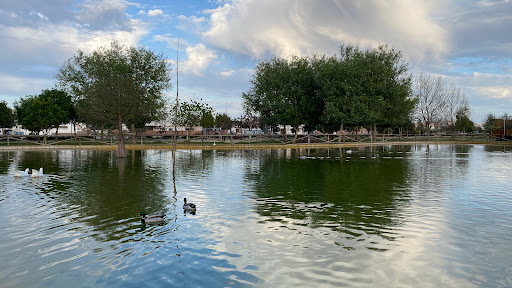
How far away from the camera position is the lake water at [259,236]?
750cm

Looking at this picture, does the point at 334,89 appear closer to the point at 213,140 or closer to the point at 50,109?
the point at 213,140

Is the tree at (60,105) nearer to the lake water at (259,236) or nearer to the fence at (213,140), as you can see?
the fence at (213,140)

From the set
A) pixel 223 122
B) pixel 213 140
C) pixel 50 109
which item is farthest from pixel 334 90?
pixel 223 122

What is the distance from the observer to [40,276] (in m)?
7.53

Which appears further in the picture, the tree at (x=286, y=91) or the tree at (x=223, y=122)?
the tree at (x=223, y=122)

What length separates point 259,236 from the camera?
10016 millimetres

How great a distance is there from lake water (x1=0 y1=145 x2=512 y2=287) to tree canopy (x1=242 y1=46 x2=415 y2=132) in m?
45.3

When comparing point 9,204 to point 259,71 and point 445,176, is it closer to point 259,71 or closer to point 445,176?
point 445,176

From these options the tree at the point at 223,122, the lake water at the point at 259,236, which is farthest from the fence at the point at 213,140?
the tree at the point at 223,122

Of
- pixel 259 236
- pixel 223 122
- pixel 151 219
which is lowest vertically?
pixel 259 236

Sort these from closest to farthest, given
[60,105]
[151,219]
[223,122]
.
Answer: [151,219] → [60,105] → [223,122]

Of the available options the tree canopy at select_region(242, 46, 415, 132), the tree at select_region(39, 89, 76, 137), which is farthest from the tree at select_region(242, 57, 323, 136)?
the tree at select_region(39, 89, 76, 137)

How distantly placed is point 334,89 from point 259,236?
5536cm

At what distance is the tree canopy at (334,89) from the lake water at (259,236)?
45.3 m
